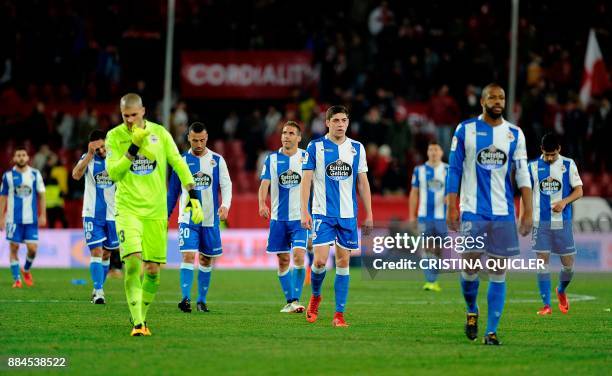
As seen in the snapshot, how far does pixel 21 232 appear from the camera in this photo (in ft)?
70.4

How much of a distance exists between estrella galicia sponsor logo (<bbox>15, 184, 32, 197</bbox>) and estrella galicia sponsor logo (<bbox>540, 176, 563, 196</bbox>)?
9.97 metres

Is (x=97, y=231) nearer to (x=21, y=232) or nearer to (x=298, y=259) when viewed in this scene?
(x=298, y=259)

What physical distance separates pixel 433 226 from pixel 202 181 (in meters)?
7.09

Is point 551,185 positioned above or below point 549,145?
below

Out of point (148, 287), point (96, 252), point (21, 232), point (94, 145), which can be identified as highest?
point (94, 145)

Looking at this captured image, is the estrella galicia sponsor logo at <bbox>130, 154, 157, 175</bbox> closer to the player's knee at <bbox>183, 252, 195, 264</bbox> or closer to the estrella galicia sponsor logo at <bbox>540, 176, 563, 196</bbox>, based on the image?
the player's knee at <bbox>183, 252, 195, 264</bbox>

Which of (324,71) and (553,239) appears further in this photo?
(324,71)

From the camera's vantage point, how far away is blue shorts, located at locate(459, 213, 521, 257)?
37.3 feet

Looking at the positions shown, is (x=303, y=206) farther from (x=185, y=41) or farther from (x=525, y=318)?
(x=185, y=41)

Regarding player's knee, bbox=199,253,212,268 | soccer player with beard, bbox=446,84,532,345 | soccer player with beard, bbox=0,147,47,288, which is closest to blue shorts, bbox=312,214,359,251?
soccer player with beard, bbox=446,84,532,345

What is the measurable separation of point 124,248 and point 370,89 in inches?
816

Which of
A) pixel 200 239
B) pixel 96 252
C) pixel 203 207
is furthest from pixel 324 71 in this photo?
pixel 200 239

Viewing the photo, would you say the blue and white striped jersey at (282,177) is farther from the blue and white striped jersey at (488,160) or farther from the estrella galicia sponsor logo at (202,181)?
the blue and white striped jersey at (488,160)

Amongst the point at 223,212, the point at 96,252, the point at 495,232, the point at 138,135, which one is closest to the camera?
the point at 138,135
